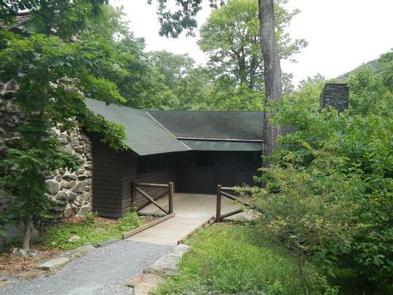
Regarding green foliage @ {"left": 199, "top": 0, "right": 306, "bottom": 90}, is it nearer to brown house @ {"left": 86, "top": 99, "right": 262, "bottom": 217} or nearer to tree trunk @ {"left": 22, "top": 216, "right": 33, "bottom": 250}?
brown house @ {"left": 86, "top": 99, "right": 262, "bottom": 217}

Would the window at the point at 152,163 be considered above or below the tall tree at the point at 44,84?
below

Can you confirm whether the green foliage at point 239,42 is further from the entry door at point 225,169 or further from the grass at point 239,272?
the grass at point 239,272

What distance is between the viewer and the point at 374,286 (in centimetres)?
674

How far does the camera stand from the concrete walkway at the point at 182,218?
370 inches

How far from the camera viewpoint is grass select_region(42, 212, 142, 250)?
28.5 feet

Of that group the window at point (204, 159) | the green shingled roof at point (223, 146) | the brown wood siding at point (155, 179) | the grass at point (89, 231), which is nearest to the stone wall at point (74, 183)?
the grass at point (89, 231)

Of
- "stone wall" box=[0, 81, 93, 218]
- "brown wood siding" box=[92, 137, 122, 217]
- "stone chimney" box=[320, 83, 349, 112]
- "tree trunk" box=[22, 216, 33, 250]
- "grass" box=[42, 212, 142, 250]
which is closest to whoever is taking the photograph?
"tree trunk" box=[22, 216, 33, 250]

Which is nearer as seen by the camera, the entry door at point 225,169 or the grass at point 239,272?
the grass at point 239,272

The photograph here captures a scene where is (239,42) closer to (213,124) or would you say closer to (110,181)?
(213,124)

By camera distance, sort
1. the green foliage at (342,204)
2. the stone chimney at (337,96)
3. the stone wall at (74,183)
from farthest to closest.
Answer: the stone chimney at (337,96) < the stone wall at (74,183) < the green foliage at (342,204)

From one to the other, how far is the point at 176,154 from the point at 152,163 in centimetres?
299

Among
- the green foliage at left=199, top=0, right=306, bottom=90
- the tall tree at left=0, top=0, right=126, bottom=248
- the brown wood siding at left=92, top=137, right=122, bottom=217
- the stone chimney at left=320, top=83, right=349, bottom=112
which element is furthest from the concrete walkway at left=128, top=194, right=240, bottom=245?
the green foliage at left=199, top=0, right=306, bottom=90

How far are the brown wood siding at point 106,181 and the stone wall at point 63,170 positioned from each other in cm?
20

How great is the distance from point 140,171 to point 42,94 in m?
6.41
